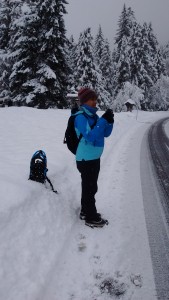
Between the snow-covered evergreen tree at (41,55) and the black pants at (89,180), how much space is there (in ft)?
56.5

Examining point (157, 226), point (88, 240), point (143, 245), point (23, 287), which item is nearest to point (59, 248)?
point (88, 240)

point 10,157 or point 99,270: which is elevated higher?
point 10,157

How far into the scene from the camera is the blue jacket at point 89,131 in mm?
3791

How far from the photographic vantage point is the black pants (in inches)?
167

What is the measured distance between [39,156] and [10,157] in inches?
76.1

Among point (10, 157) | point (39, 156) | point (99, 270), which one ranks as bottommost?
point (99, 270)

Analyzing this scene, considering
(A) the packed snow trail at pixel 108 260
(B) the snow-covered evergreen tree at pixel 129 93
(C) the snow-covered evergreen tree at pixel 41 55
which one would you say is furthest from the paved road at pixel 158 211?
(B) the snow-covered evergreen tree at pixel 129 93

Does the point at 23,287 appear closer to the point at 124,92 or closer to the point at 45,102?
the point at 45,102

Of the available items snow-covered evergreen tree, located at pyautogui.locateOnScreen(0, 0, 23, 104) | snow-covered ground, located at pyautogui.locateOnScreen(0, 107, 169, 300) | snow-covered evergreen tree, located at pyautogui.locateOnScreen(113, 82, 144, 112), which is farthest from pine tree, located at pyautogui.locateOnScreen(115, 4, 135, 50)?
snow-covered ground, located at pyautogui.locateOnScreen(0, 107, 169, 300)

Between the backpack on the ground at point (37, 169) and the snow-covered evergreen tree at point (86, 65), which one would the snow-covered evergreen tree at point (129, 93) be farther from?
the backpack on the ground at point (37, 169)

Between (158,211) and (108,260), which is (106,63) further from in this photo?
(108,260)

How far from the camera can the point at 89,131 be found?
12.5 ft

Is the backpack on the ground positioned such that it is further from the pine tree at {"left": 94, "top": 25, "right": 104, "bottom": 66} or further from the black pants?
the pine tree at {"left": 94, "top": 25, "right": 104, "bottom": 66}

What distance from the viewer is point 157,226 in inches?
173
